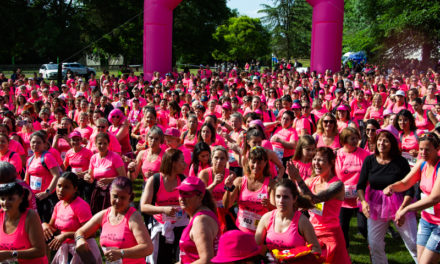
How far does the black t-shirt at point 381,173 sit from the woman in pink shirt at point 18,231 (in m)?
3.22

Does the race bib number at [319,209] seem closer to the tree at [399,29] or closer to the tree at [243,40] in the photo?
the tree at [399,29]

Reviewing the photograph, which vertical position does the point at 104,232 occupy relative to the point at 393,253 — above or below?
above

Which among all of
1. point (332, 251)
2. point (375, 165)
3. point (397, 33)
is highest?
point (397, 33)

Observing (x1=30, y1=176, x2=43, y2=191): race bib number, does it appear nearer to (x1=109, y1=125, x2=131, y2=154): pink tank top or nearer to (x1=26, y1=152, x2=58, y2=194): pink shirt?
(x1=26, y1=152, x2=58, y2=194): pink shirt

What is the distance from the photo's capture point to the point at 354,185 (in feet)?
17.5

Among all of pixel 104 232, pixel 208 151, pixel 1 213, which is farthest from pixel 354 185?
pixel 1 213

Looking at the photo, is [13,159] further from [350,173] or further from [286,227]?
[350,173]

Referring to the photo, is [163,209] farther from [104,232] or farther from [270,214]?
[270,214]

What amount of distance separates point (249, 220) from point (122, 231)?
1.34m

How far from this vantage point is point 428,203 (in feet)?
13.8

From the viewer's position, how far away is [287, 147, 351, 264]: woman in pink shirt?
417cm

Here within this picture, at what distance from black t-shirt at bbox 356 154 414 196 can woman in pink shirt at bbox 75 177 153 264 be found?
2.45 meters

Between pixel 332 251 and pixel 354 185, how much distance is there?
4.51 ft

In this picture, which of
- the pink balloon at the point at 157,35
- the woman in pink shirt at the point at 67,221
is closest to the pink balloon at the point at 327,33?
the pink balloon at the point at 157,35
